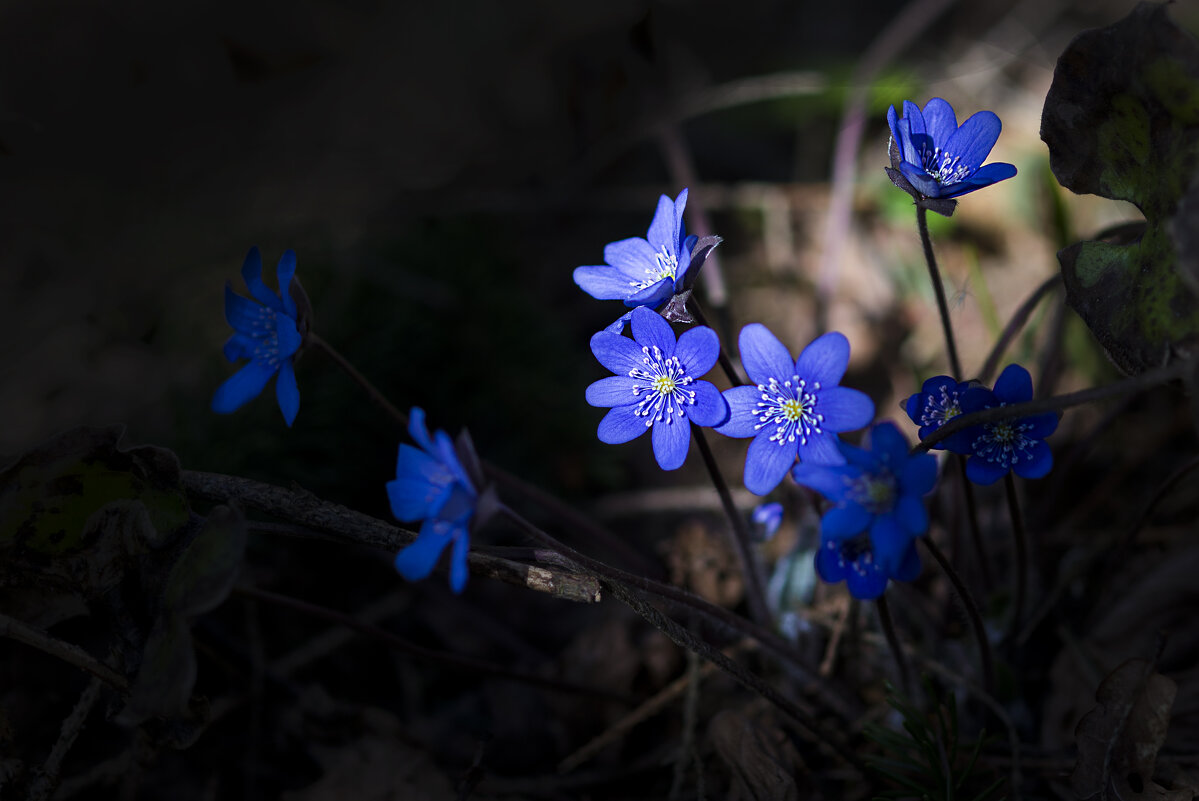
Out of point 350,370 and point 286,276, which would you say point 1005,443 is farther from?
point 286,276

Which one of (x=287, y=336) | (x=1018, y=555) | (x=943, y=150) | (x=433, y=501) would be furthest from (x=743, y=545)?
(x=287, y=336)

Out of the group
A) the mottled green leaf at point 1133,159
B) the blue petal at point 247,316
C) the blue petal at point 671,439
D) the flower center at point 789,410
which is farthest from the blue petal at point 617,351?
the mottled green leaf at point 1133,159

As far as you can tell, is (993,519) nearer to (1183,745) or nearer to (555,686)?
(1183,745)

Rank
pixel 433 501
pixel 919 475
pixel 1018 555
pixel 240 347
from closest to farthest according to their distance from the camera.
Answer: pixel 919 475, pixel 433 501, pixel 240 347, pixel 1018 555

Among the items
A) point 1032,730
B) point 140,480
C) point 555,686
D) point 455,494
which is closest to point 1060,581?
point 1032,730

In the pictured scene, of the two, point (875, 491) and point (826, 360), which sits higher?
point (826, 360)

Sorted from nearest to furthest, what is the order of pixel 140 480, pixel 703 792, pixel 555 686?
pixel 140 480 → pixel 703 792 → pixel 555 686

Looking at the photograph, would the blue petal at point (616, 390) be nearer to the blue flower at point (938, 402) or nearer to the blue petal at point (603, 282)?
the blue petal at point (603, 282)
